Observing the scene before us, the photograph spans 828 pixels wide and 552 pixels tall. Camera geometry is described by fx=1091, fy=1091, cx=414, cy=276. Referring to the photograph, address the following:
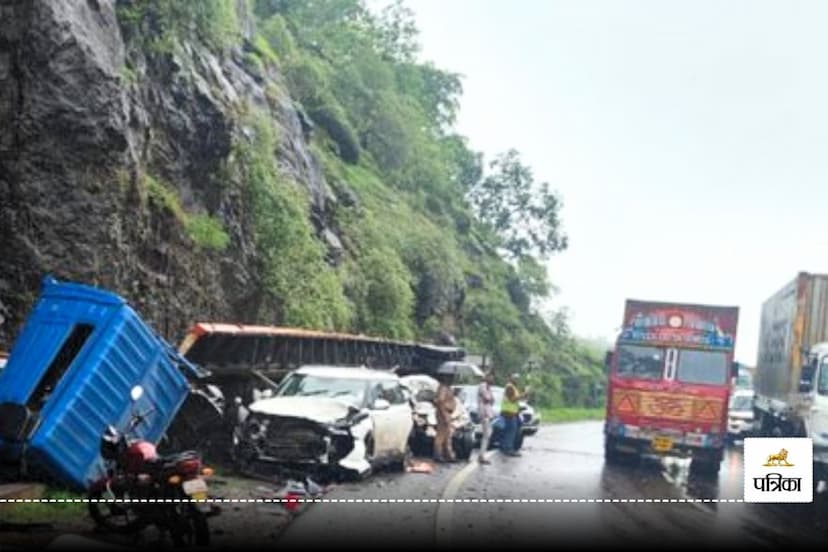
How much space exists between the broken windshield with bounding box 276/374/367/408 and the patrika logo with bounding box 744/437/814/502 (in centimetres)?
670

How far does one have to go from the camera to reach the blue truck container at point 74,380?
1042 cm

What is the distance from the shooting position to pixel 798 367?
18.9 metres

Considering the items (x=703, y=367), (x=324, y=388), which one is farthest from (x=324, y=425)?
(x=703, y=367)

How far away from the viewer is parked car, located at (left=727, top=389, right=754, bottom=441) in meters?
31.3

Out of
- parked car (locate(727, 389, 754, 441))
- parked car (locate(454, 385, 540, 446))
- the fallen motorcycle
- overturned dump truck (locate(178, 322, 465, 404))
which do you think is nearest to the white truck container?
parked car (locate(454, 385, 540, 446))

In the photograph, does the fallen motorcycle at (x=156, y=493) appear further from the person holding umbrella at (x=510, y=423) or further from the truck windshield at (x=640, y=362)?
the person holding umbrella at (x=510, y=423)

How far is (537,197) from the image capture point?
66812mm

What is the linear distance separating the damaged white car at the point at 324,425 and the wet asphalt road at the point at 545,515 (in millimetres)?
427

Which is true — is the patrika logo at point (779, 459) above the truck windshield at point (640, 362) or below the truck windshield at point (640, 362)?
below

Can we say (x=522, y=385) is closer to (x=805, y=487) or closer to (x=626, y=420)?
(x=626, y=420)

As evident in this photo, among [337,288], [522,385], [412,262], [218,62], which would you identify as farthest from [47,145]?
[522,385]

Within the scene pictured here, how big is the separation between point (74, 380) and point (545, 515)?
530 centimetres

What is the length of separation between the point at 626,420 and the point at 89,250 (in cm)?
1035

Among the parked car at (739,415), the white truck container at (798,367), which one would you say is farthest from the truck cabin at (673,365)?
the parked car at (739,415)
